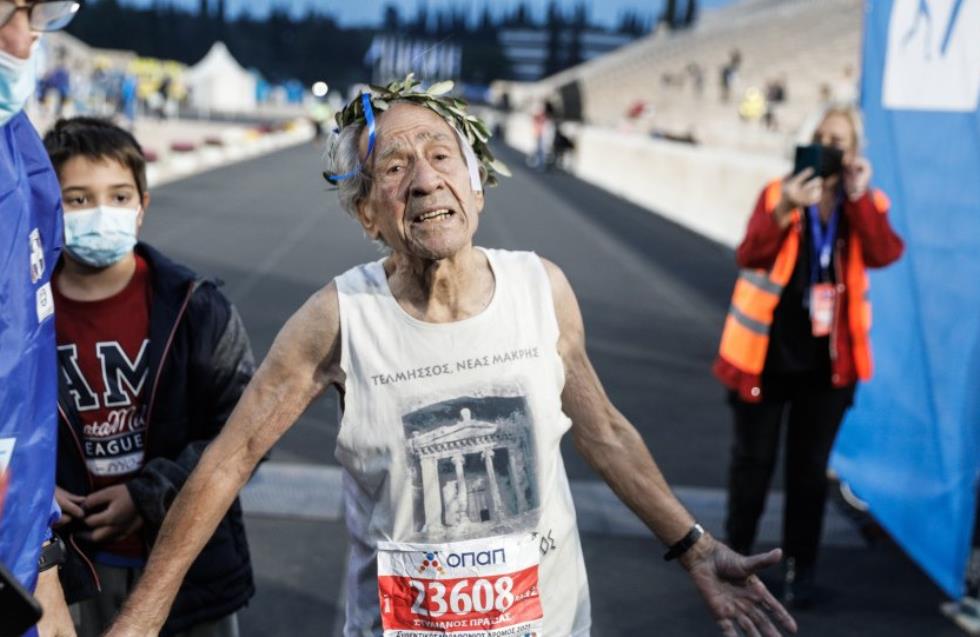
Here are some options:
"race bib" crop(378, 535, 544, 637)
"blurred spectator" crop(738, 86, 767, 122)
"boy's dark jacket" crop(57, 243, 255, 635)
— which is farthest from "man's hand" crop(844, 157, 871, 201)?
"blurred spectator" crop(738, 86, 767, 122)

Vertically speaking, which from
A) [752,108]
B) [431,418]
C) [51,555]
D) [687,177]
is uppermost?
[431,418]

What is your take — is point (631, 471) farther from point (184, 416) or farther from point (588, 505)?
point (588, 505)

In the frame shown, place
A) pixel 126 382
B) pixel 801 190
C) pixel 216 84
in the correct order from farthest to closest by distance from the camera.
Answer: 1. pixel 216 84
2. pixel 801 190
3. pixel 126 382

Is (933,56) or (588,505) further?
(588,505)

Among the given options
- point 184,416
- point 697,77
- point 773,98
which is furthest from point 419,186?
point 697,77

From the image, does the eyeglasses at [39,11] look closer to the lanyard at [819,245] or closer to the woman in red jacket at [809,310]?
the woman in red jacket at [809,310]

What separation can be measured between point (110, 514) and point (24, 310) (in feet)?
2.90

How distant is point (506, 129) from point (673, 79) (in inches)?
345

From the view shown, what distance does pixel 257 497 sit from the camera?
615 centimetres

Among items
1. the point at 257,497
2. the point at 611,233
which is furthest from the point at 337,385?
the point at 611,233

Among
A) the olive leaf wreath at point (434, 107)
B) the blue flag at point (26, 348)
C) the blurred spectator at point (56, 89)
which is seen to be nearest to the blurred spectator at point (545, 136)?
the blurred spectator at point (56, 89)

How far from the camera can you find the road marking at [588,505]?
5887 mm

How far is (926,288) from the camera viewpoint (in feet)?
18.1

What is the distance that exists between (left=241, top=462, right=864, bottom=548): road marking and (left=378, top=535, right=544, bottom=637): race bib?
Result: 11.2ft
